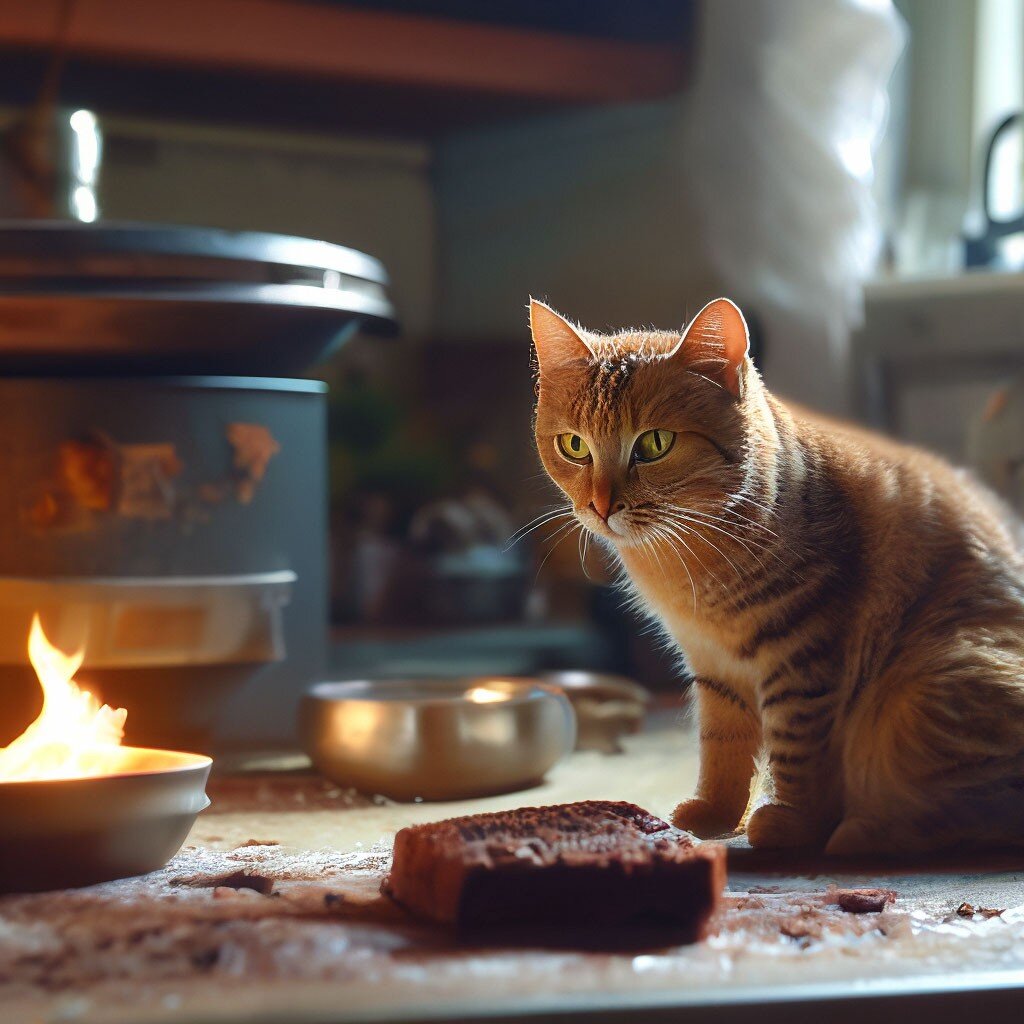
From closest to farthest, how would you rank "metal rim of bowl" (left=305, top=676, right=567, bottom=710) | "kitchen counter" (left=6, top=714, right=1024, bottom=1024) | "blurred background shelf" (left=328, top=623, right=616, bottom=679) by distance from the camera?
"kitchen counter" (left=6, top=714, right=1024, bottom=1024), "metal rim of bowl" (left=305, top=676, right=567, bottom=710), "blurred background shelf" (left=328, top=623, right=616, bottom=679)

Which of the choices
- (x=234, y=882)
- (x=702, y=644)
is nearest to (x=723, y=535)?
(x=702, y=644)

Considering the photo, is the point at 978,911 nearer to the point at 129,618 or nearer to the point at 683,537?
the point at 683,537

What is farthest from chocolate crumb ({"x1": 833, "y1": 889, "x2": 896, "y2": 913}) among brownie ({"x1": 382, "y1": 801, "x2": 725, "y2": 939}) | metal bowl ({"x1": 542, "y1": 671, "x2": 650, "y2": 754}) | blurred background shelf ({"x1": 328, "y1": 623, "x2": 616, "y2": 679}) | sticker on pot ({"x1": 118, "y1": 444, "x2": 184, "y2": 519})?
blurred background shelf ({"x1": 328, "y1": 623, "x2": 616, "y2": 679})

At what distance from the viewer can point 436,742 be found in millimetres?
1224

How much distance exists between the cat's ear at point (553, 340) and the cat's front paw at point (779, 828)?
41 centimetres

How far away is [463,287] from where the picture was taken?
2514 mm

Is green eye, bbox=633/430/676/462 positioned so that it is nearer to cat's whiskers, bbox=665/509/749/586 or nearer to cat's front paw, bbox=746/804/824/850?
cat's whiskers, bbox=665/509/749/586

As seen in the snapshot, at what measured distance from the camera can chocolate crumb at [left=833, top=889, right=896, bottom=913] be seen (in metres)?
0.87

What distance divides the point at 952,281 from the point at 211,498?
1233 mm

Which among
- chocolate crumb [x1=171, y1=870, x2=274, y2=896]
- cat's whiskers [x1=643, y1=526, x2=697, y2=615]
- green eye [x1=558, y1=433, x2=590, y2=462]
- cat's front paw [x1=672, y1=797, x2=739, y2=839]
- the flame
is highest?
green eye [x1=558, y1=433, x2=590, y2=462]

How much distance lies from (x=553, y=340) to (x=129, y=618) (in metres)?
0.52

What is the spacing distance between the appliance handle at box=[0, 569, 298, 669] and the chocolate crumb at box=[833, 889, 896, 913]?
0.71m

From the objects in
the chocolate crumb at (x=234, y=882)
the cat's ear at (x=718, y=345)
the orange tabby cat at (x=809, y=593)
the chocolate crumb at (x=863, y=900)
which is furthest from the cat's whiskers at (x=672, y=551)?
the chocolate crumb at (x=234, y=882)

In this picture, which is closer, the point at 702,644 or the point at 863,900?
the point at 863,900
